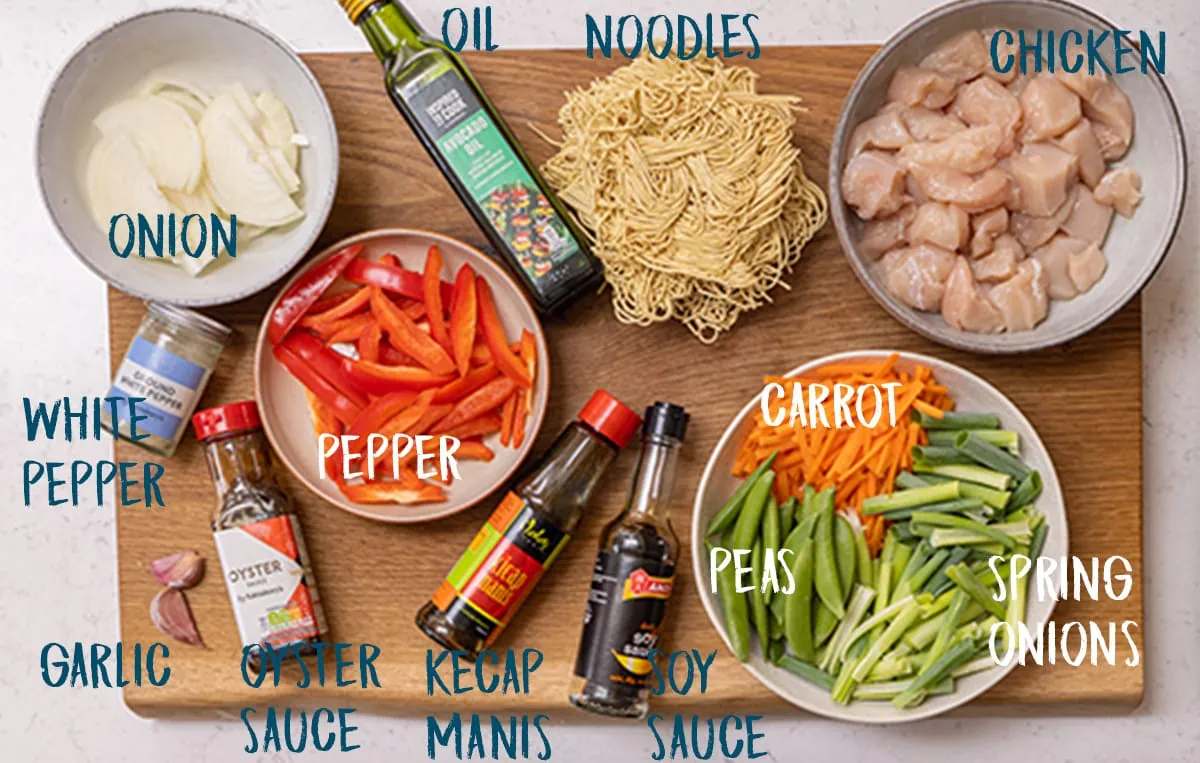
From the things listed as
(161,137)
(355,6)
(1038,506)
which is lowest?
(1038,506)

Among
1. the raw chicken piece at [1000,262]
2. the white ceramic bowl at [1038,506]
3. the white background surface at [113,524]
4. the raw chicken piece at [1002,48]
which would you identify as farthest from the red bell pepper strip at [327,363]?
the raw chicken piece at [1002,48]

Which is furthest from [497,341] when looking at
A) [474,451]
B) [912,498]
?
[912,498]

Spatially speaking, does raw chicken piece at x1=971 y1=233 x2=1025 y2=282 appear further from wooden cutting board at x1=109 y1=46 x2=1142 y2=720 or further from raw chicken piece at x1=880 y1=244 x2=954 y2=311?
wooden cutting board at x1=109 y1=46 x2=1142 y2=720

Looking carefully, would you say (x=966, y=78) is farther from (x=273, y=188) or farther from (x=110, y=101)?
(x=110, y=101)

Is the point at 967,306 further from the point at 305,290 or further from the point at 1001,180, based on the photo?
the point at 305,290

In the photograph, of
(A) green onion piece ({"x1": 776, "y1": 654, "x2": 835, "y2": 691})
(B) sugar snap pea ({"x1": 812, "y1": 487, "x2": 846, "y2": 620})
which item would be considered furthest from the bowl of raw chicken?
(A) green onion piece ({"x1": 776, "y1": 654, "x2": 835, "y2": 691})

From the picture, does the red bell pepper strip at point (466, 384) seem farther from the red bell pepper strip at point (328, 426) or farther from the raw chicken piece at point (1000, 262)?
the raw chicken piece at point (1000, 262)
